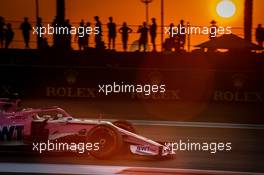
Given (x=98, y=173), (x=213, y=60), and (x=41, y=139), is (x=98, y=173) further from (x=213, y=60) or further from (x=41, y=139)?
(x=213, y=60)

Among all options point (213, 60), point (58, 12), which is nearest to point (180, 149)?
point (58, 12)

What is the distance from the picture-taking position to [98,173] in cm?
674

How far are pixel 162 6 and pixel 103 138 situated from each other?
7.67ft

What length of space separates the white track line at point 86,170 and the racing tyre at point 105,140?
0.18 meters

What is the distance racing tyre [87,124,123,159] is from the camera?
700 cm

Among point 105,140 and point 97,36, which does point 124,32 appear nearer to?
point 97,36

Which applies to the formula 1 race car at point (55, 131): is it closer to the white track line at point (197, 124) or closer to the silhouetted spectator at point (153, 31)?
the silhouetted spectator at point (153, 31)

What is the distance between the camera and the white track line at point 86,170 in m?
6.79

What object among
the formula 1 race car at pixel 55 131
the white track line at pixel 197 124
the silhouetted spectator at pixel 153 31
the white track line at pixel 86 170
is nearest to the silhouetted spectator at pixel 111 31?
the silhouetted spectator at pixel 153 31

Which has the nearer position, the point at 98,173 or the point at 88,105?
the point at 98,173

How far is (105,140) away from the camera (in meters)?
7.06

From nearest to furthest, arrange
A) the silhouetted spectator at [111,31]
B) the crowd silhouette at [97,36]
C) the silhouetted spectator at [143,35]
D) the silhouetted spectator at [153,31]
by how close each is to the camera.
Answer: the silhouetted spectator at [111,31], the crowd silhouette at [97,36], the silhouetted spectator at [153,31], the silhouetted spectator at [143,35]

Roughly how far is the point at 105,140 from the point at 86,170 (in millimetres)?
368

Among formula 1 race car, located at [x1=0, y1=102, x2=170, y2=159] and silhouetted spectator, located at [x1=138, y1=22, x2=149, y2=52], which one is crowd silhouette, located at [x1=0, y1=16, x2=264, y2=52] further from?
formula 1 race car, located at [x1=0, y1=102, x2=170, y2=159]
